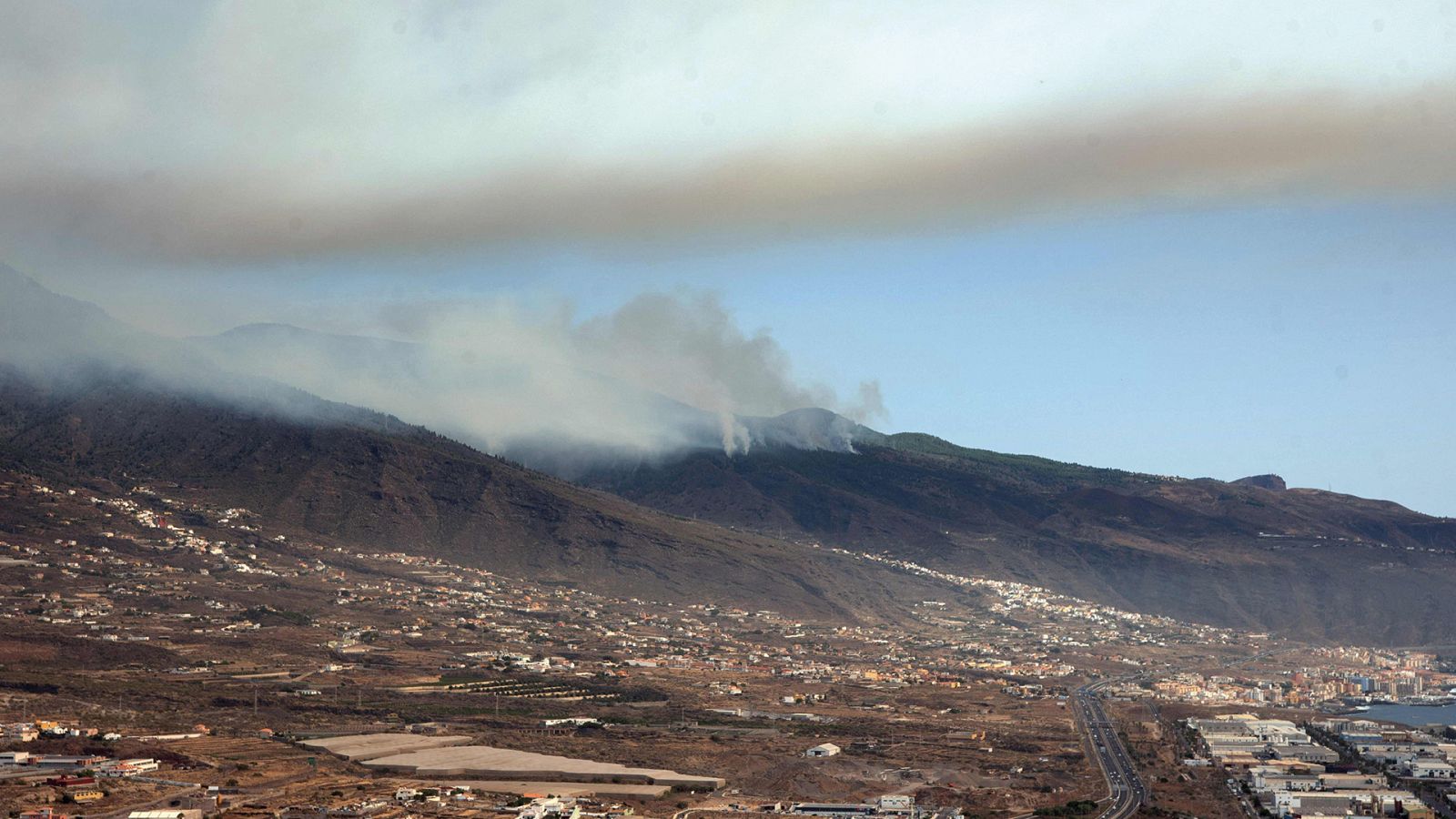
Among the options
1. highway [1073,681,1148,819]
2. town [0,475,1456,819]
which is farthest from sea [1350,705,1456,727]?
highway [1073,681,1148,819]

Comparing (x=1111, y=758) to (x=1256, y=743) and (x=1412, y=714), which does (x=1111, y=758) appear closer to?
(x=1256, y=743)

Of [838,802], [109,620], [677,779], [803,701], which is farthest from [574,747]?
[109,620]

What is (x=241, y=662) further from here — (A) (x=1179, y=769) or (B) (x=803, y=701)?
(A) (x=1179, y=769)

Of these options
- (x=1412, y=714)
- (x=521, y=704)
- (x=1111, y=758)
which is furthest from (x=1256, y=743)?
(x=521, y=704)

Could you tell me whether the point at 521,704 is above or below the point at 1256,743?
below

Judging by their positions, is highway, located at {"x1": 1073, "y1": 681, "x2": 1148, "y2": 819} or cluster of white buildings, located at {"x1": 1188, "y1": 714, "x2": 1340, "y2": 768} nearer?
highway, located at {"x1": 1073, "y1": 681, "x2": 1148, "y2": 819}

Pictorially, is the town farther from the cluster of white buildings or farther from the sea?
the sea
